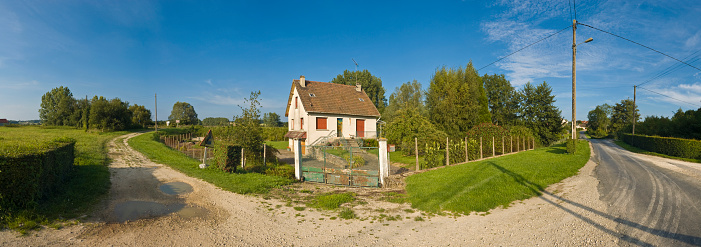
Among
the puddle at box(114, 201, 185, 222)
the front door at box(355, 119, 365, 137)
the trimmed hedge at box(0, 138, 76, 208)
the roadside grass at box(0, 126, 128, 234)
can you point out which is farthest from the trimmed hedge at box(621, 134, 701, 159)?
the trimmed hedge at box(0, 138, 76, 208)

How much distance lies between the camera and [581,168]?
11.5 m

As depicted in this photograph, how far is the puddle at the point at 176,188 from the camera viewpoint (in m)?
8.21

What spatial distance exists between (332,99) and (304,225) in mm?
22314

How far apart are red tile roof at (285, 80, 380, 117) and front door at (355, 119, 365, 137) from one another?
850mm

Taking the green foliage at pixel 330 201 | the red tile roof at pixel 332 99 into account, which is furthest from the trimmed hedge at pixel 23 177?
the red tile roof at pixel 332 99

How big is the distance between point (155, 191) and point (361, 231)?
258 inches

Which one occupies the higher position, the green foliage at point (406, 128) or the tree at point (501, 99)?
the tree at point (501, 99)

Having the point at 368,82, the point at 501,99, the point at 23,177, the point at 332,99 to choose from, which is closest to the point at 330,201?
the point at 23,177

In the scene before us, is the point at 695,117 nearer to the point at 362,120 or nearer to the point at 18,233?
the point at 362,120

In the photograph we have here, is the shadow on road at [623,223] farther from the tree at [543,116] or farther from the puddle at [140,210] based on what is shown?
the tree at [543,116]

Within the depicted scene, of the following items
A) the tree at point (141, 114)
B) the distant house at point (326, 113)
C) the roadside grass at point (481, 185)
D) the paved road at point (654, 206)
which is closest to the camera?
the paved road at point (654, 206)

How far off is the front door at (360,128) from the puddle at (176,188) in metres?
19.5

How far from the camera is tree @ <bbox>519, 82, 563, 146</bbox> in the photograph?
110 ft

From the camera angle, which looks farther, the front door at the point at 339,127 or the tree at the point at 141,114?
the tree at the point at 141,114
